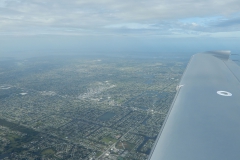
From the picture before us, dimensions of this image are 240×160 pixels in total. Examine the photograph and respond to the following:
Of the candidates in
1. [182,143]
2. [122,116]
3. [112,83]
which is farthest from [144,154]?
[112,83]

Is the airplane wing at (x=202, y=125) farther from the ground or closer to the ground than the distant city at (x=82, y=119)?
farther from the ground

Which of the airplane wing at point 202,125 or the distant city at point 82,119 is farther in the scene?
the distant city at point 82,119

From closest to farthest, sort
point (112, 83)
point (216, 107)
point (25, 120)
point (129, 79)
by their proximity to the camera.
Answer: point (216, 107)
point (25, 120)
point (112, 83)
point (129, 79)

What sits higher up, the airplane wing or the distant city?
the airplane wing

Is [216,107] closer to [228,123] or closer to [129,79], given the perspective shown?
[228,123]

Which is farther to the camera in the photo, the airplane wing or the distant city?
the distant city

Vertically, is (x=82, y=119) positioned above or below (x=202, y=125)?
below

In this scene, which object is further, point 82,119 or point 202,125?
point 82,119

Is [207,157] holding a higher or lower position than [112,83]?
higher
